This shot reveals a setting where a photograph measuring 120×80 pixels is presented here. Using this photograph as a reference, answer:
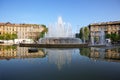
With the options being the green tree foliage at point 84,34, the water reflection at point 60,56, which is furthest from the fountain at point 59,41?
the green tree foliage at point 84,34

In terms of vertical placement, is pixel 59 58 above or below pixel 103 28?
below

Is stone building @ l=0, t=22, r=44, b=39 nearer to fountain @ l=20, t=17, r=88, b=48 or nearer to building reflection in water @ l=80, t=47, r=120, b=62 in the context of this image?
fountain @ l=20, t=17, r=88, b=48

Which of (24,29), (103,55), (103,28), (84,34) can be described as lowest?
(103,55)

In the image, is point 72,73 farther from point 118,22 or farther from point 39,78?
point 118,22

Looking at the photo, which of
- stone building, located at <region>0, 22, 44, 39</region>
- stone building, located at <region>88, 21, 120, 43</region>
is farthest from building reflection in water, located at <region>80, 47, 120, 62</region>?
stone building, located at <region>0, 22, 44, 39</region>

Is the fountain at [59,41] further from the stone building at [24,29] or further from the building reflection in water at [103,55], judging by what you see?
the stone building at [24,29]

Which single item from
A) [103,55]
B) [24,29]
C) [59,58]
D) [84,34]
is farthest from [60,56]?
[24,29]

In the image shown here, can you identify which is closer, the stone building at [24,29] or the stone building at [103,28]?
the stone building at [103,28]

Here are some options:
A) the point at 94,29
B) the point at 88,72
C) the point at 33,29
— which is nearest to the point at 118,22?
the point at 94,29

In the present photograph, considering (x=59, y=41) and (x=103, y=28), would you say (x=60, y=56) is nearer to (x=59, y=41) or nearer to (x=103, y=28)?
(x=59, y=41)

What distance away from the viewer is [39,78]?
9.02 metres

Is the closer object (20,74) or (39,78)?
(39,78)

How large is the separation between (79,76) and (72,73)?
63 centimetres

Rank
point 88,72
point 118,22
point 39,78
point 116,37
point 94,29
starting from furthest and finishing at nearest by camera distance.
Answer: point 94,29 → point 118,22 → point 116,37 → point 88,72 → point 39,78
